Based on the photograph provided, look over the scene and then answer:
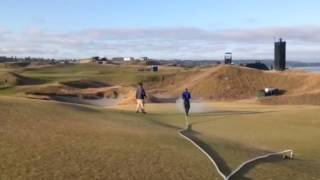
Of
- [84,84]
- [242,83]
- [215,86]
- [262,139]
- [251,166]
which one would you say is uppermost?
[251,166]

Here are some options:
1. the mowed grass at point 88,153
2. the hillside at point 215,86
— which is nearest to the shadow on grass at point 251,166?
the mowed grass at point 88,153

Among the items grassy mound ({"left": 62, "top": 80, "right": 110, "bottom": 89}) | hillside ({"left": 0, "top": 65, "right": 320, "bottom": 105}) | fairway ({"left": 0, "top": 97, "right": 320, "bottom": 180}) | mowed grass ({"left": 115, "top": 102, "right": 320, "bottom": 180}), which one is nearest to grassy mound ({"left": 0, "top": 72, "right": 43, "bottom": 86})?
hillside ({"left": 0, "top": 65, "right": 320, "bottom": 105})

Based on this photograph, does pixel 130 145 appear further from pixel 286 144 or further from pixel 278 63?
pixel 278 63

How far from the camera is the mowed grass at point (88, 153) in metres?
14.7

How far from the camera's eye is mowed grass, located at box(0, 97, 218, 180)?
14656 millimetres

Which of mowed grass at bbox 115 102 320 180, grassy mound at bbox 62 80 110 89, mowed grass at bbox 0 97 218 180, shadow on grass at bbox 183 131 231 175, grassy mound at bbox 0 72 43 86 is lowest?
grassy mound at bbox 62 80 110 89

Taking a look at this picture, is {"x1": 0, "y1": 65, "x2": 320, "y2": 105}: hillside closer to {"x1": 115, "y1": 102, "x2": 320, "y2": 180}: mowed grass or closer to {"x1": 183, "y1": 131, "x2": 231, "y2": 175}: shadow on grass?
{"x1": 115, "y1": 102, "x2": 320, "y2": 180}: mowed grass

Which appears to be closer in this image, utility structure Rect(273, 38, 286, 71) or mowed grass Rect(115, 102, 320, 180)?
mowed grass Rect(115, 102, 320, 180)

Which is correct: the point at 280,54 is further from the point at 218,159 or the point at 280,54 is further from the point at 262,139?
the point at 218,159

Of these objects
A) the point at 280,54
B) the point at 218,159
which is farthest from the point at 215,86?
the point at 218,159

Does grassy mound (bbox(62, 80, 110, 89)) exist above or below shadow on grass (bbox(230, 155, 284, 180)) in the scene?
below

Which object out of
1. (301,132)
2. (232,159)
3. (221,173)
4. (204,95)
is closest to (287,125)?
(301,132)

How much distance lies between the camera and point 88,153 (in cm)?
1644

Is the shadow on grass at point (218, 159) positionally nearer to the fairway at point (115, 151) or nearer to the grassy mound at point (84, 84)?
the fairway at point (115, 151)
